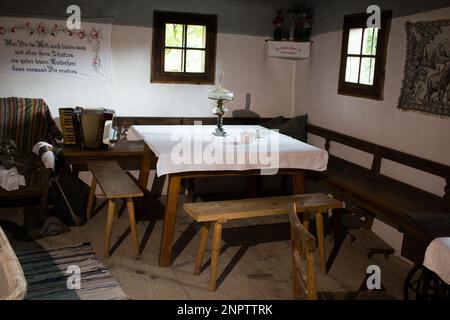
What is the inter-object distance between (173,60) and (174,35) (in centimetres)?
29

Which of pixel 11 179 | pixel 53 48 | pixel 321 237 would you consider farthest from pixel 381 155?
pixel 53 48

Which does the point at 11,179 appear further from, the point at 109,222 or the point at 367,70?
the point at 367,70

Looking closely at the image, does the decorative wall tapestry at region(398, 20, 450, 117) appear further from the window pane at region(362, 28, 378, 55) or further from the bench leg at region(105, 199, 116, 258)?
the bench leg at region(105, 199, 116, 258)

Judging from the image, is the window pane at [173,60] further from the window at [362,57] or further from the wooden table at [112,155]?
the window at [362,57]

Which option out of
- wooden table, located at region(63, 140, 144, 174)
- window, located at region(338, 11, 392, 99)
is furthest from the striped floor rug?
window, located at region(338, 11, 392, 99)

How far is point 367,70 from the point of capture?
5.28 meters

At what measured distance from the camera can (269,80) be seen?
657 cm

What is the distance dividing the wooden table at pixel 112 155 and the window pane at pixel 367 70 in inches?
97.7

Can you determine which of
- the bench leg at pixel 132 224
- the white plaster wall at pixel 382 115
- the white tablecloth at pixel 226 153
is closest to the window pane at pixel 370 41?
the white plaster wall at pixel 382 115

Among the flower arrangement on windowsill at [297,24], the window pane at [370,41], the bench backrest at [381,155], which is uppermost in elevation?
the flower arrangement on windowsill at [297,24]

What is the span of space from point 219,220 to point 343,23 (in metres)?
3.02

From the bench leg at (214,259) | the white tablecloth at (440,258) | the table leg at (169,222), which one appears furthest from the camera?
the table leg at (169,222)

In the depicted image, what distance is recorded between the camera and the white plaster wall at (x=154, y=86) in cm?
575

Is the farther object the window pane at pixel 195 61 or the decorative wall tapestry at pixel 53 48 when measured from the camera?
the window pane at pixel 195 61
